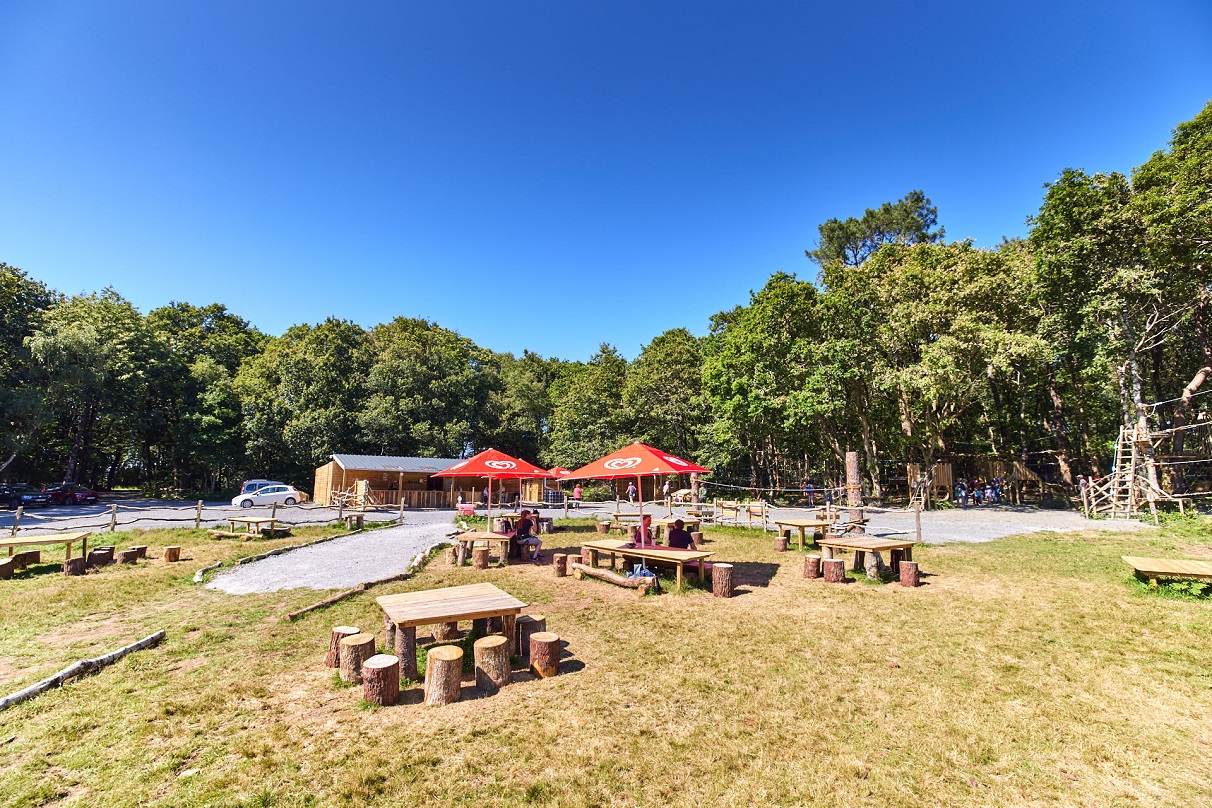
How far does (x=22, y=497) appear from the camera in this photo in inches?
977

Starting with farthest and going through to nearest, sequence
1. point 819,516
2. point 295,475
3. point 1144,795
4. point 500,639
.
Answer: point 295,475, point 819,516, point 500,639, point 1144,795

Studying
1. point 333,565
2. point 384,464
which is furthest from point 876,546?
point 384,464

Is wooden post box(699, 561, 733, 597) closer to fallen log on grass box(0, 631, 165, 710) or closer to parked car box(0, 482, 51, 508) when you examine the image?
fallen log on grass box(0, 631, 165, 710)

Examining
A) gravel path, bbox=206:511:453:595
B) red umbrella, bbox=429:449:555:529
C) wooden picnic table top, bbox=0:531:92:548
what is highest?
red umbrella, bbox=429:449:555:529

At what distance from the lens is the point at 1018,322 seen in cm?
2403

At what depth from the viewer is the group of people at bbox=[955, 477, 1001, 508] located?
2634 cm

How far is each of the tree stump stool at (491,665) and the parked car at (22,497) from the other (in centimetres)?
3276

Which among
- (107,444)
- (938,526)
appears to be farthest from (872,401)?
(107,444)

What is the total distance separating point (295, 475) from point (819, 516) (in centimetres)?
3770

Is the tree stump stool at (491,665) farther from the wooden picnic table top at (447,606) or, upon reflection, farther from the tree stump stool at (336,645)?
the tree stump stool at (336,645)

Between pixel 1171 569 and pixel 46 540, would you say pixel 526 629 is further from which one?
pixel 46 540

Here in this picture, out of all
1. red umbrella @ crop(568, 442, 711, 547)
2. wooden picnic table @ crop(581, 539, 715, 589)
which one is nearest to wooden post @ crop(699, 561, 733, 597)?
wooden picnic table @ crop(581, 539, 715, 589)

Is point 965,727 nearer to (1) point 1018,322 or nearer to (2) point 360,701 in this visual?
(2) point 360,701

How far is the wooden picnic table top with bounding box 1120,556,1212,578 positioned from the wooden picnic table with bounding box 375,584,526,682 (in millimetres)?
10158
